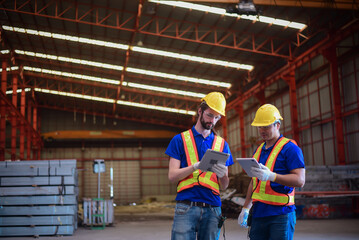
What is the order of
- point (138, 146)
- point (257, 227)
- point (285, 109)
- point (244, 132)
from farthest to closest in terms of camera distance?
point (138, 146), point (244, 132), point (285, 109), point (257, 227)

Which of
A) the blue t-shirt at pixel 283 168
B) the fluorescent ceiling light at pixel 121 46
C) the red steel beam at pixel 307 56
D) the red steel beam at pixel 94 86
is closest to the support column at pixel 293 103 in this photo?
the red steel beam at pixel 307 56

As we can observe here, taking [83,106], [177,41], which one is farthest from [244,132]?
[83,106]

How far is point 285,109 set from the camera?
86.6 ft

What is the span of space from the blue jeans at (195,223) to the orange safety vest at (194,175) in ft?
0.59

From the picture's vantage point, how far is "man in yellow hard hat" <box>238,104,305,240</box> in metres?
3.77

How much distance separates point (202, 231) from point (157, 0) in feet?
54.3

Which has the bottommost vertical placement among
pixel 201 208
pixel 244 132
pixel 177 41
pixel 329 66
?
pixel 201 208

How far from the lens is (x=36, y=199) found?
13297 millimetres

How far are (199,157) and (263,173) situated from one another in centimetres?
61

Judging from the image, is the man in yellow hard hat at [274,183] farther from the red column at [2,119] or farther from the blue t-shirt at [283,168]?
the red column at [2,119]

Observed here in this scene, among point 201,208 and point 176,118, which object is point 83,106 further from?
point 201,208

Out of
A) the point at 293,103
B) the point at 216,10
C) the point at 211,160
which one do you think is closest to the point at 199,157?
the point at 211,160

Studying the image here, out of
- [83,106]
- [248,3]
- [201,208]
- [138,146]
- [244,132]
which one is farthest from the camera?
[138,146]

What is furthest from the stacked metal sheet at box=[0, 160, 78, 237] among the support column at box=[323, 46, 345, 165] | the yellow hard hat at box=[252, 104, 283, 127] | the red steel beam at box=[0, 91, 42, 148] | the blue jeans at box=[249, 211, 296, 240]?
the support column at box=[323, 46, 345, 165]
